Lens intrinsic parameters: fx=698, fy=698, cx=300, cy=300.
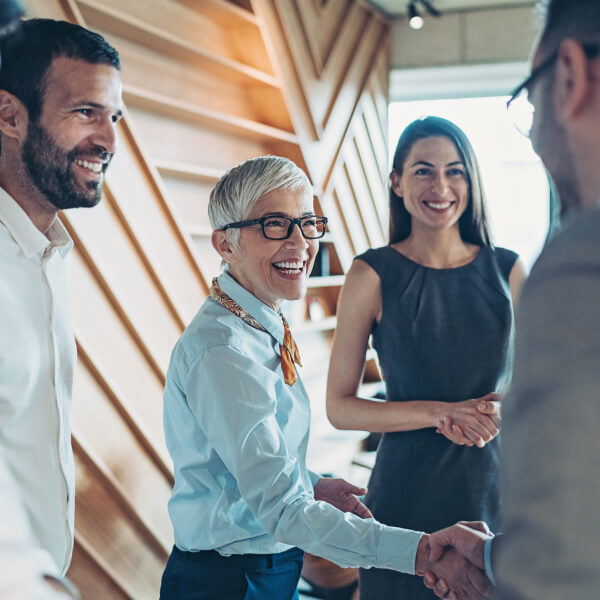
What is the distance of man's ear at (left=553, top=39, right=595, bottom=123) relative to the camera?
30.6 inches

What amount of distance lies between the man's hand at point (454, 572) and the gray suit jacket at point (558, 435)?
0.90 m

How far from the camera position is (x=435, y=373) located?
6.40ft

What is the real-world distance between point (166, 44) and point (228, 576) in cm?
278

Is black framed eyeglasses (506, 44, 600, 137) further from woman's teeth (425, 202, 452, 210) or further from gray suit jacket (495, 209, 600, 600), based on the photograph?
woman's teeth (425, 202, 452, 210)

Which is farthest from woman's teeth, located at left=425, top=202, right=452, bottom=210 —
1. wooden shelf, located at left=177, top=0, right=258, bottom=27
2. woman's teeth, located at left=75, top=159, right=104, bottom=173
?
wooden shelf, located at left=177, top=0, right=258, bottom=27

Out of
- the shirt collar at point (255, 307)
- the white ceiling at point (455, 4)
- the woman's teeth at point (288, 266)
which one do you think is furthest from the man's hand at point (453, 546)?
the white ceiling at point (455, 4)

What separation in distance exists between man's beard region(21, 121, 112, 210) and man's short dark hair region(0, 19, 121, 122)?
54 mm

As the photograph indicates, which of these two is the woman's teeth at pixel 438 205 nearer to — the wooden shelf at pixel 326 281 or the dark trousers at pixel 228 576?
the dark trousers at pixel 228 576

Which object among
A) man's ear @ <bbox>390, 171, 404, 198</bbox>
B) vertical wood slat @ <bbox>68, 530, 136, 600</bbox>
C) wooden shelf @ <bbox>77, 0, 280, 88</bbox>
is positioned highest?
wooden shelf @ <bbox>77, 0, 280, 88</bbox>

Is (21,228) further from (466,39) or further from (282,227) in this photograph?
(466,39)

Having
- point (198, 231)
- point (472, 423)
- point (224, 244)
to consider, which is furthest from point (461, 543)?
point (198, 231)

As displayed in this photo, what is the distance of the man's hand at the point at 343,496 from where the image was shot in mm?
1806

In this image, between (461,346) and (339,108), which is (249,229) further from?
(339,108)

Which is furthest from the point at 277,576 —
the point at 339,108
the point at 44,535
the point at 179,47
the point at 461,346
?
the point at 339,108
